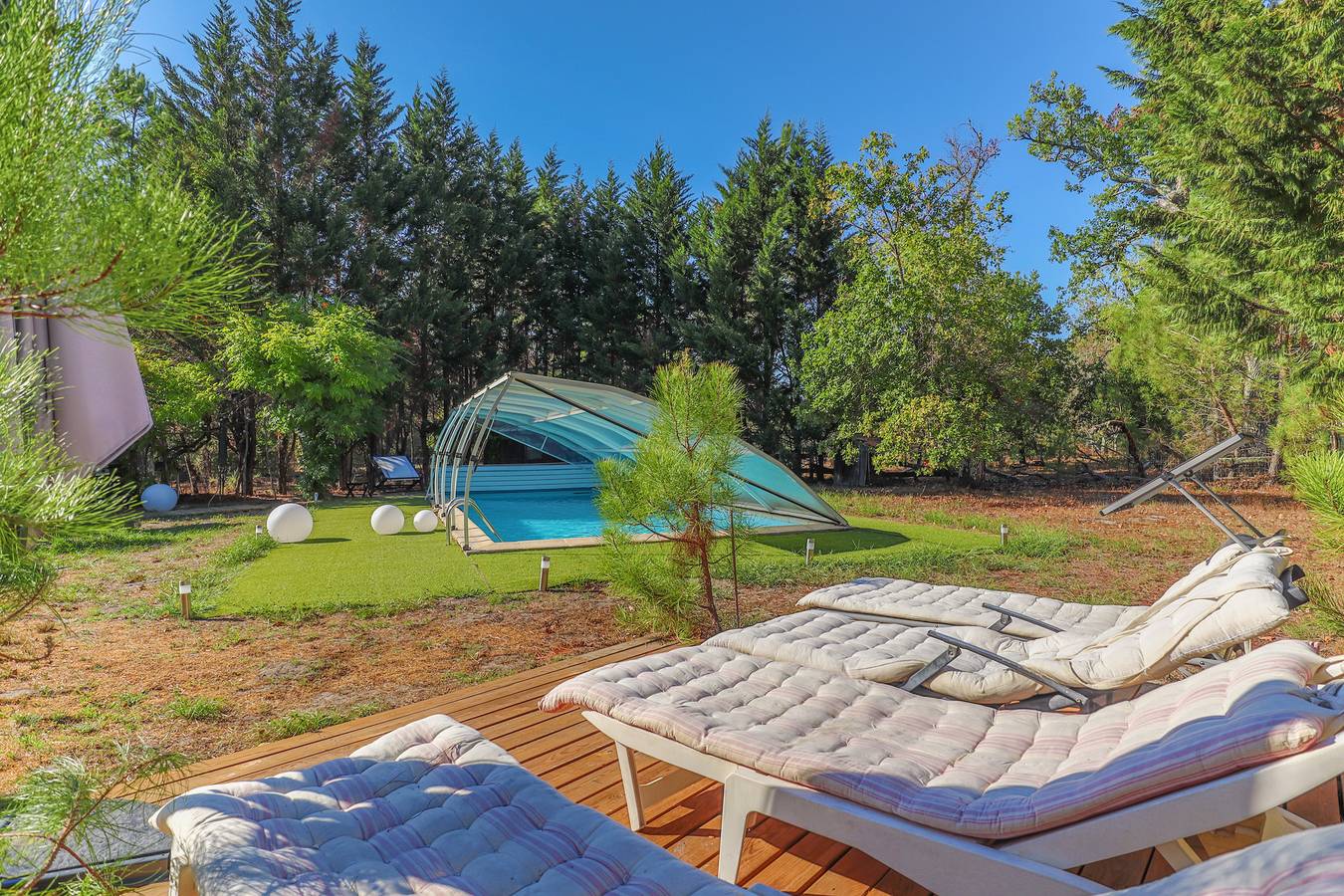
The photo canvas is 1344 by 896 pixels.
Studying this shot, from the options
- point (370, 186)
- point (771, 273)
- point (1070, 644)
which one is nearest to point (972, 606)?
point (1070, 644)

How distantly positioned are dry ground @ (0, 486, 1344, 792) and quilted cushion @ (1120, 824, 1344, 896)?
2278mm

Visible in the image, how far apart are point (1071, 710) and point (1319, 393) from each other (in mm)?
7037

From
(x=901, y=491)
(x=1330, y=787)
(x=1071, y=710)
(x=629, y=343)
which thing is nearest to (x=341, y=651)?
(x=1071, y=710)

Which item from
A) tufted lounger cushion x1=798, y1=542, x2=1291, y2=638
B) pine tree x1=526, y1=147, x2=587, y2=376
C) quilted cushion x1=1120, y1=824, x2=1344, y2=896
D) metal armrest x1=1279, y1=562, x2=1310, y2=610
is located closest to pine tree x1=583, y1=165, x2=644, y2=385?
pine tree x1=526, y1=147, x2=587, y2=376

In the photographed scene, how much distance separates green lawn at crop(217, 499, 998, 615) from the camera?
5.74 meters

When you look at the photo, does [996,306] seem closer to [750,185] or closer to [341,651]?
[750,185]

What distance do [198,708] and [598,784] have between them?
7.28 feet

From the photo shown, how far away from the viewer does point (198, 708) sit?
134 inches

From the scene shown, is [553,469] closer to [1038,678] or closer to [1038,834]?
[1038,678]

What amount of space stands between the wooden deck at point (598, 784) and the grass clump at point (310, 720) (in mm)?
148

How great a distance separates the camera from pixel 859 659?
2.76 m

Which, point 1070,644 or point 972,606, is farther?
point 972,606

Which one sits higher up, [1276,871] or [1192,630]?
[1276,871]

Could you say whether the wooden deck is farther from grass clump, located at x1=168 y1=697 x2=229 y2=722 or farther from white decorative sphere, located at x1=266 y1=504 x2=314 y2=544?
white decorative sphere, located at x1=266 y1=504 x2=314 y2=544
